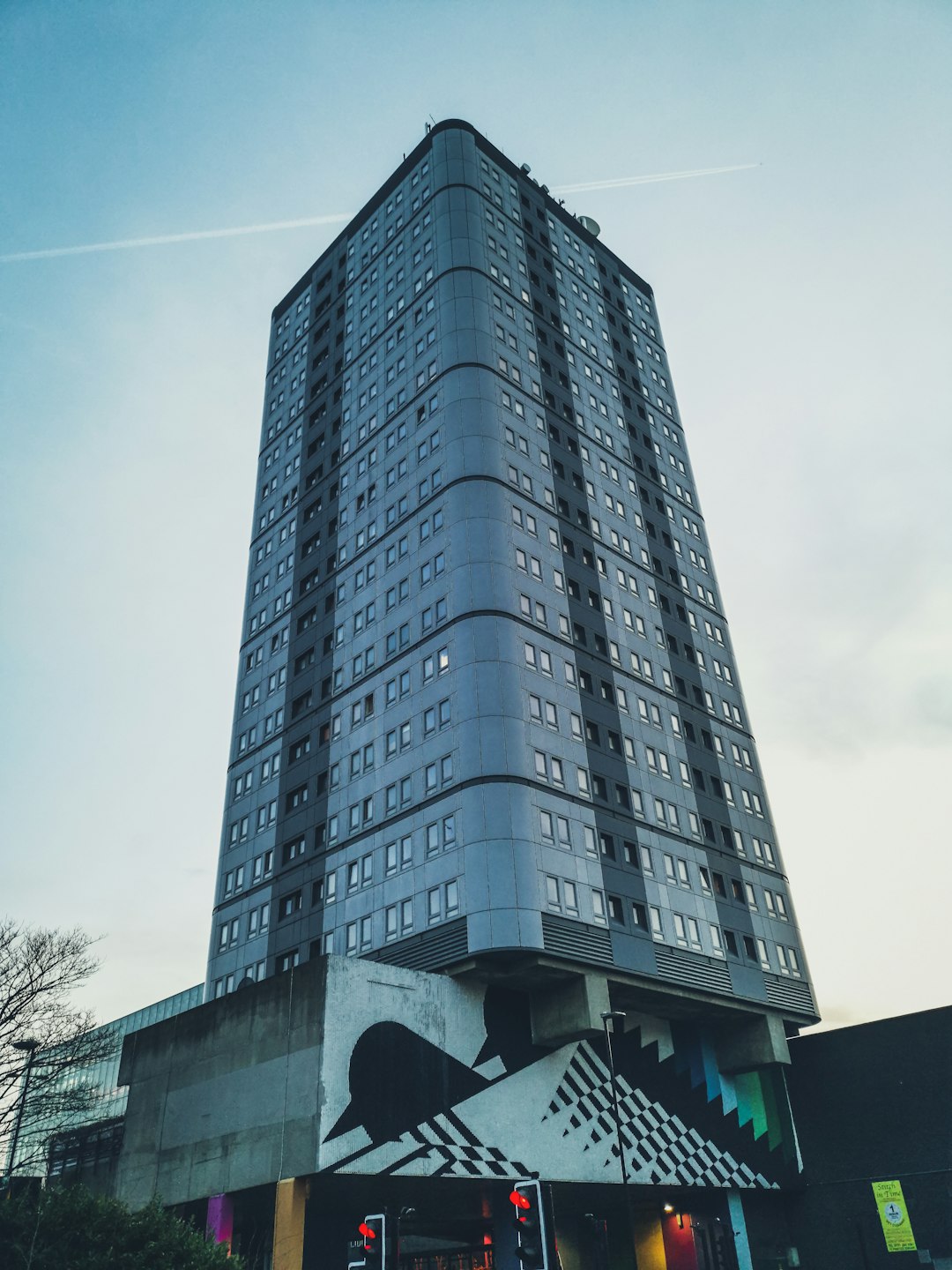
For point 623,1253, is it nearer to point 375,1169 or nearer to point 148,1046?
point 375,1169

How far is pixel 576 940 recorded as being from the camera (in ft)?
157

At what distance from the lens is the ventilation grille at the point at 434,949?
46500 mm

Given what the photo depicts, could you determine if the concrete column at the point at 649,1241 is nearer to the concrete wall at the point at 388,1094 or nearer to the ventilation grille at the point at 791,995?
the concrete wall at the point at 388,1094

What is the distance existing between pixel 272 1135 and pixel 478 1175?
9322mm

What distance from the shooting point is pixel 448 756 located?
51812 mm

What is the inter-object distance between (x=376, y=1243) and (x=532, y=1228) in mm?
3412

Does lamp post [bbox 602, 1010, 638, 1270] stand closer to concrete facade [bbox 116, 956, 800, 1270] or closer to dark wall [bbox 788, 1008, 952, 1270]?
concrete facade [bbox 116, 956, 800, 1270]

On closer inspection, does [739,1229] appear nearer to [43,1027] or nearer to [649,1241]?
[649,1241]

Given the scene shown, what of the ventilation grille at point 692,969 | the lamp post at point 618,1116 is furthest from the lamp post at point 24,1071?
the ventilation grille at point 692,969

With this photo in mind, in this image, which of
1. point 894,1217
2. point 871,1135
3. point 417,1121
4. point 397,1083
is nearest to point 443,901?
point 397,1083

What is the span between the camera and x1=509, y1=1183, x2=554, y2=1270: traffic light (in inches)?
811

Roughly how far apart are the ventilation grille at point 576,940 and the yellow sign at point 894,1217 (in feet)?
70.7

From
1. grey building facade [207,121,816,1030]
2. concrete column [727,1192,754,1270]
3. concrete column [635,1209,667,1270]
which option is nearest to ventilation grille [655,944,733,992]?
grey building facade [207,121,816,1030]

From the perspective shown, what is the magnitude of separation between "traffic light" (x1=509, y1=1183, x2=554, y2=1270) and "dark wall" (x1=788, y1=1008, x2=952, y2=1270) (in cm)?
4186
